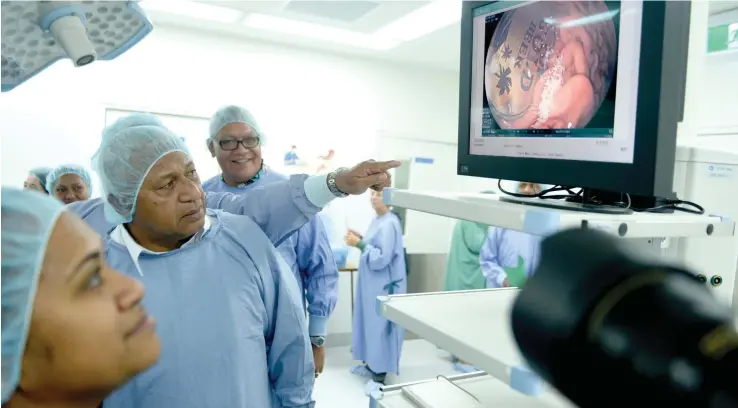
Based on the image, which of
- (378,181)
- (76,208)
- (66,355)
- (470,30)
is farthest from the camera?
(76,208)

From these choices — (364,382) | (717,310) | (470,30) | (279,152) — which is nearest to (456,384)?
(470,30)

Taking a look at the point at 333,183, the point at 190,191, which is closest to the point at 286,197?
the point at 333,183

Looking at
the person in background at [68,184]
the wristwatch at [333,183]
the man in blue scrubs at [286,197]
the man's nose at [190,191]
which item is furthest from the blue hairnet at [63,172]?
the wristwatch at [333,183]

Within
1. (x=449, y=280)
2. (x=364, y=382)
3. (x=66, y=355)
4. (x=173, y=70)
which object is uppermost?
(x=173, y=70)

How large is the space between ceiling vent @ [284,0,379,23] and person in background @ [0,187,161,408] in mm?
2750

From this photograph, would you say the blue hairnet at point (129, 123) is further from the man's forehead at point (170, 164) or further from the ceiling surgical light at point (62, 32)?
the ceiling surgical light at point (62, 32)

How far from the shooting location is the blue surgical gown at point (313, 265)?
222 cm

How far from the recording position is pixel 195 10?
3316mm

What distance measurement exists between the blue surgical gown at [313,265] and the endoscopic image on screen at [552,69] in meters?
1.47

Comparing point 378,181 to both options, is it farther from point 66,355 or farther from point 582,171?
point 66,355

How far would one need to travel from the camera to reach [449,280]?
400 cm

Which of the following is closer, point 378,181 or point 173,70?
point 378,181

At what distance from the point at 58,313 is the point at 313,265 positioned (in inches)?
67.1

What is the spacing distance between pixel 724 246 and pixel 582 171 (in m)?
0.46
